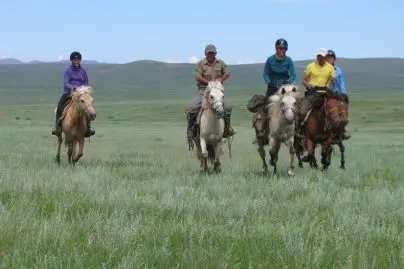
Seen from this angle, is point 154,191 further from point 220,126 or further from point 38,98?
point 38,98

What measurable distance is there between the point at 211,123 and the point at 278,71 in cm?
210

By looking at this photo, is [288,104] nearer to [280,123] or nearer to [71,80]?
[280,123]

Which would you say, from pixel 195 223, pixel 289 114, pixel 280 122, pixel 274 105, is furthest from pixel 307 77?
pixel 195 223

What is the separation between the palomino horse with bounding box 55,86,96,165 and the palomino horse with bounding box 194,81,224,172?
2.60 m

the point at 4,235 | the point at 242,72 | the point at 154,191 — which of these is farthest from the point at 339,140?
the point at 242,72

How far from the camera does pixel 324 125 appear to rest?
14.7 meters

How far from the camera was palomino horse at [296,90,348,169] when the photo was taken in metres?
14.4

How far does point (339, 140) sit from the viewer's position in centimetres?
1473

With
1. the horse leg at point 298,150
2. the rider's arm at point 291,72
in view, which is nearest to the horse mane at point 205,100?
the rider's arm at point 291,72

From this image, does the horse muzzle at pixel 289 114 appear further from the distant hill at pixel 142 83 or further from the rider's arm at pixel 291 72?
the distant hill at pixel 142 83

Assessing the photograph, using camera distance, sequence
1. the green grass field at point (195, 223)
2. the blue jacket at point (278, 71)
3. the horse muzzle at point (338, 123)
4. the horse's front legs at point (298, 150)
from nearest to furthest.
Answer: the green grass field at point (195, 223) → the blue jacket at point (278, 71) → the horse muzzle at point (338, 123) → the horse's front legs at point (298, 150)

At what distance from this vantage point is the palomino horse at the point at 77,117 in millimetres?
14305

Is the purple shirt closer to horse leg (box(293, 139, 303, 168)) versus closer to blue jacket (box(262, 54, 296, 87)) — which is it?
blue jacket (box(262, 54, 296, 87))

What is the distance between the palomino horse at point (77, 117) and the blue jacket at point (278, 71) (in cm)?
393
